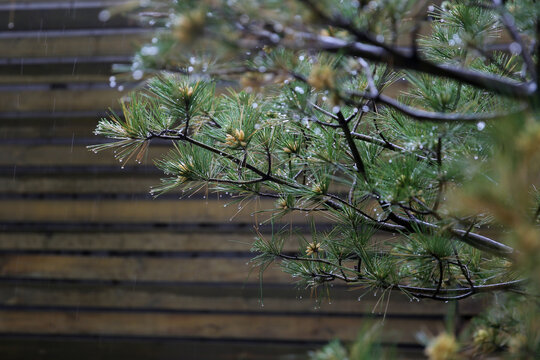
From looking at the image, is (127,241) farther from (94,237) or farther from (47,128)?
(47,128)

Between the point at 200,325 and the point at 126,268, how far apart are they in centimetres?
36

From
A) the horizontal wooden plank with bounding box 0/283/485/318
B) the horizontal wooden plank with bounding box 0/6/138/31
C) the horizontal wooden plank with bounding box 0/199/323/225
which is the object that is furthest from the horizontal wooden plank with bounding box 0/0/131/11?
the horizontal wooden plank with bounding box 0/283/485/318

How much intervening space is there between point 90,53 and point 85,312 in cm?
100

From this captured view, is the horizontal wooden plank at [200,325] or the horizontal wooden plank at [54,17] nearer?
the horizontal wooden plank at [200,325]

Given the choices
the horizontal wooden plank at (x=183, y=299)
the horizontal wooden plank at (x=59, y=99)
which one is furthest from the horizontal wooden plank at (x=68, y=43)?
the horizontal wooden plank at (x=183, y=299)

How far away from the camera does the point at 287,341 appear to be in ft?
6.02

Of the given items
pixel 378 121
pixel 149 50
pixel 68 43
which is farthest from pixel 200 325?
pixel 149 50

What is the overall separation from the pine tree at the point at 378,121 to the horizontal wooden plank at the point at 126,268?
3.30 ft

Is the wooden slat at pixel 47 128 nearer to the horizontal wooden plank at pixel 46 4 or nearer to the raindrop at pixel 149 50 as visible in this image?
the horizontal wooden plank at pixel 46 4

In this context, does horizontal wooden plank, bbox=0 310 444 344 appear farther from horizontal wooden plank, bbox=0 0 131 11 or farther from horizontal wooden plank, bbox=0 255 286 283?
horizontal wooden plank, bbox=0 0 131 11

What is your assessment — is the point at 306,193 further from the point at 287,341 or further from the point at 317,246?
the point at 287,341

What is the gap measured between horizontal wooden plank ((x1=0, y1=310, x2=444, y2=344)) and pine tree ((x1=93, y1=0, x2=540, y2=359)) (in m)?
1.01

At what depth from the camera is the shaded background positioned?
187cm

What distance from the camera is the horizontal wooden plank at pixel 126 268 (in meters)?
1.86
